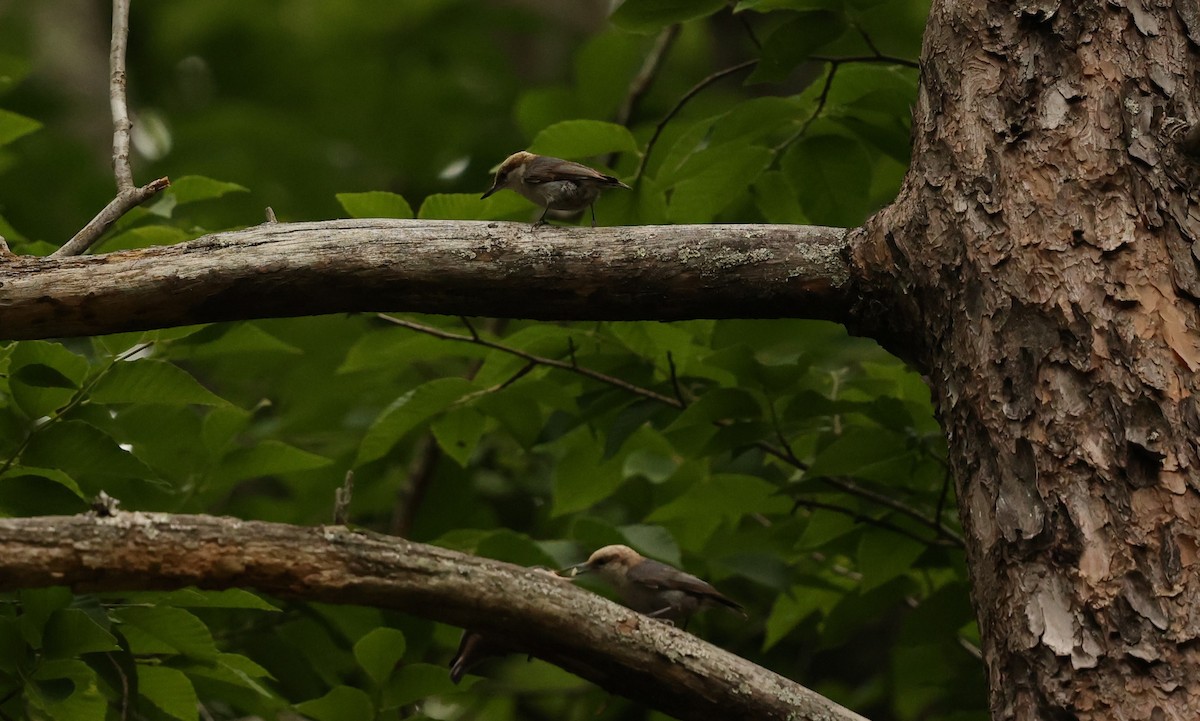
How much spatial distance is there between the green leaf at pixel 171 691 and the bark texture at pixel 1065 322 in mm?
1999

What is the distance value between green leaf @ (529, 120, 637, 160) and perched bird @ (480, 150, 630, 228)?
0.54ft

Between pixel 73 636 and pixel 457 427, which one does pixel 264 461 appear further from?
pixel 73 636

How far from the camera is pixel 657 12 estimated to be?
11.9 feet

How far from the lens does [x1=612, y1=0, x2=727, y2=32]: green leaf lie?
3.57 m

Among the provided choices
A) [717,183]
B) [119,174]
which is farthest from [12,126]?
[717,183]

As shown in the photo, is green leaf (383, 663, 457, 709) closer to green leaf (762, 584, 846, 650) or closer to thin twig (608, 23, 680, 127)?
green leaf (762, 584, 846, 650)

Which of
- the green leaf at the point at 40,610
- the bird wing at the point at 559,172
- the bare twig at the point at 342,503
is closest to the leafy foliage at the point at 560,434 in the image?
the green leaf at the point at 40,610

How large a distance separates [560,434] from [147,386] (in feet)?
5.24

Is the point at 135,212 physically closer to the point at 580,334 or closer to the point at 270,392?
the point at 580,334

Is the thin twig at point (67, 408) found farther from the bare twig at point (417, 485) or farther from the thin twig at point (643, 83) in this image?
the thin twig at point (643, 83)

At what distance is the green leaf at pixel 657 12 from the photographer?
3574 millimetres

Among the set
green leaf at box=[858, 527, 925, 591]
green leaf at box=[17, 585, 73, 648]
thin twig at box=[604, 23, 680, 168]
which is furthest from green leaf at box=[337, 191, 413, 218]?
thin twig at box=[604, 23, 680, 168]

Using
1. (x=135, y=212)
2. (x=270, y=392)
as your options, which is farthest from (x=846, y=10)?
(x=270, y=392)

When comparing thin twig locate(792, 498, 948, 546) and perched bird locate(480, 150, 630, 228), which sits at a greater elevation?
perched bird locate(480, 150, 630, 228)
